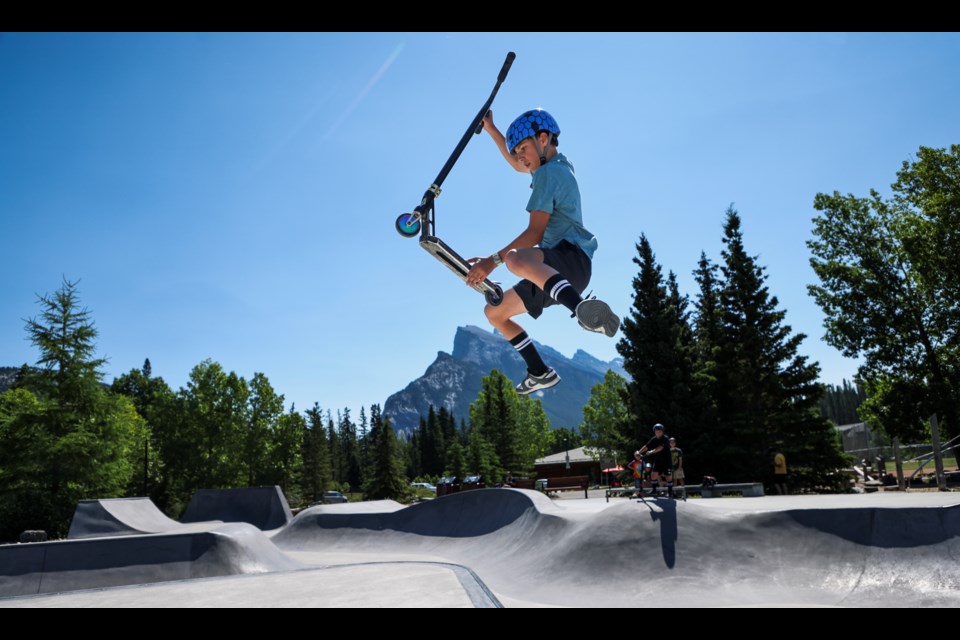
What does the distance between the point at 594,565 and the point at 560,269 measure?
8437 millimetres

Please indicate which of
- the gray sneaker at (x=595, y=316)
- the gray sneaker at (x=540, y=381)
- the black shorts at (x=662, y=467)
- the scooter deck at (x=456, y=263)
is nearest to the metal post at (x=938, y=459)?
the black shorts at (x=662, y=467)

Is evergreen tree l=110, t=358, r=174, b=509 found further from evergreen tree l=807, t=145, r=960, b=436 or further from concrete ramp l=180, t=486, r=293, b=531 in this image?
evergreen tree l=807, t=145, r=960, b=436

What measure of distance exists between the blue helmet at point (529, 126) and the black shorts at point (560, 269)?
0.78 meters

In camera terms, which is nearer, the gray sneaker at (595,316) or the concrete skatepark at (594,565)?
the gray sneaker at (595,316)

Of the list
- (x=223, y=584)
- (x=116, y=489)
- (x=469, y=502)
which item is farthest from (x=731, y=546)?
(x=116, y=489)

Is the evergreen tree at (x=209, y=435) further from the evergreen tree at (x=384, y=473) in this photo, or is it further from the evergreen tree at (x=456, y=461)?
the evergreen tree at (x=456, y=461)

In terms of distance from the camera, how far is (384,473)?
2440 inches

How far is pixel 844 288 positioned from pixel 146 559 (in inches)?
1517

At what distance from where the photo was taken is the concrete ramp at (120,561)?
1266 centimetres

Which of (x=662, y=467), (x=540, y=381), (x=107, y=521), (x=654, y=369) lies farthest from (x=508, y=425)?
(x=540, y=381)

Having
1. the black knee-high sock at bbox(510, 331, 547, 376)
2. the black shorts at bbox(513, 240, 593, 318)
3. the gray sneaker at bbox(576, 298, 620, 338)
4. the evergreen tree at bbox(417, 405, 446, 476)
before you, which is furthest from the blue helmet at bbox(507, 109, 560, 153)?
the evergreen tree at bbox(417, 405, 446, 476)

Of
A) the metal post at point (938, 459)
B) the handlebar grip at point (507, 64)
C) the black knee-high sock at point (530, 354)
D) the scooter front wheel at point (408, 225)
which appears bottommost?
the metal post at point (938, 459)

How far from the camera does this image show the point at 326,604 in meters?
6.63

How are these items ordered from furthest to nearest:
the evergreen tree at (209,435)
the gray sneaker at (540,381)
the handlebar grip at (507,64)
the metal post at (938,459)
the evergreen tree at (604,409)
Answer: the evergreen tree at (604,409)
the evergreen tree at (209,435)
the metal post at (938,459)
the gray sneaker at (540,381)
the handlebar grip at (507,64)
